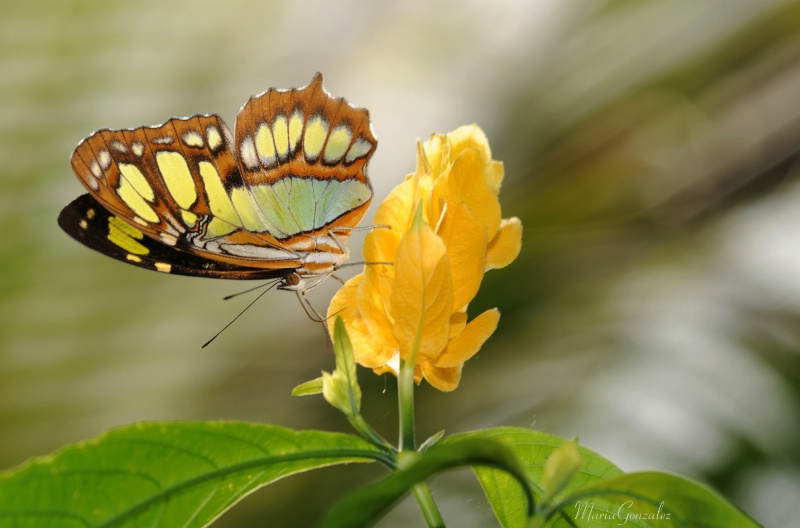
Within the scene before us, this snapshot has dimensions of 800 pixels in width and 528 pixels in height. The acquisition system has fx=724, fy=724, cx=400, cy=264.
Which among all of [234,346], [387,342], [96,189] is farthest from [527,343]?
[387,342]

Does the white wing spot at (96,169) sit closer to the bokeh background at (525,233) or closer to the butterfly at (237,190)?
the butterfly at (237,190)

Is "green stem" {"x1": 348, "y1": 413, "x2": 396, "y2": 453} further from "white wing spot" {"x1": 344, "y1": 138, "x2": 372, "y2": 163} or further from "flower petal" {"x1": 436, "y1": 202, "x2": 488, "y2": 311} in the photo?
"white wing spot" {"x1": 344, "y1": 138, "x2": 372, "y2": 163}

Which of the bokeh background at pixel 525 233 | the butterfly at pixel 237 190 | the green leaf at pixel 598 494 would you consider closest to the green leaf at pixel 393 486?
the green leaf at pixel 598 494

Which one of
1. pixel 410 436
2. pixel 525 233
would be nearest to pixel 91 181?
pixel 410 436

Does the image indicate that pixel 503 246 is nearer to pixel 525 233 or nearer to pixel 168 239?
pixel 168 239

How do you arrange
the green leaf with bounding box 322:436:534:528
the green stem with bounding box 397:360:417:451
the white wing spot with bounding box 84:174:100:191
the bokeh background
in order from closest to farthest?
the green leaf with bounding box 322:436:534:528 → the green stem with bounding box 397:360:417:451 → the white wing spot with bounding box 84:174:100:191 → the bokeh background
